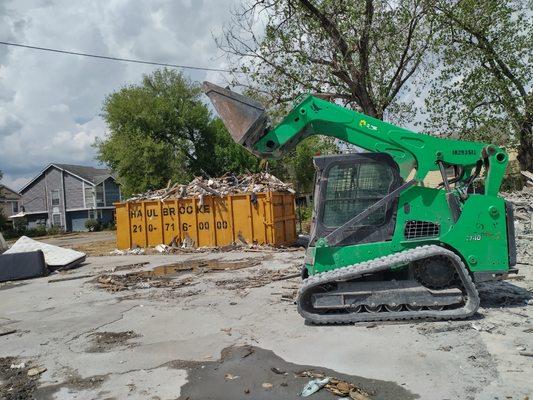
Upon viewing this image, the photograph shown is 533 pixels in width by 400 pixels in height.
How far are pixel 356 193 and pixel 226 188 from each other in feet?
39.0

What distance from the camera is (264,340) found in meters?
6.50

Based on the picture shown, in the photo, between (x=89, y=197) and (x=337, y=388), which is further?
(x=89, y=197)

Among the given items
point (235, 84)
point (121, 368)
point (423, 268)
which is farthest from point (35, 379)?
point (235, 84)

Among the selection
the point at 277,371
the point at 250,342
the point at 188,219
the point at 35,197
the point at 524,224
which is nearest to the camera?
the point at 277,371

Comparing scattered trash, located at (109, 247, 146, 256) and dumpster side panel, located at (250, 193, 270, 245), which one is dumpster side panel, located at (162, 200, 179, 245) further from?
dumpster side panel, located at (250, 193, 270, 245)

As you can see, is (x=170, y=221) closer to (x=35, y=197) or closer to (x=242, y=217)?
(x=242, y=217)

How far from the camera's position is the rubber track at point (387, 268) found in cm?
659

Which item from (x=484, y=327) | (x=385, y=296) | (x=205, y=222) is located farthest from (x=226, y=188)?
(x=484, y=327)

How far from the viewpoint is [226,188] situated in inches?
740

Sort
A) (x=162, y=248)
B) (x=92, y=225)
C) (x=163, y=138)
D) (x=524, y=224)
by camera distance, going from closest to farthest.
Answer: (x=524, y=224) → (x=162, y=248) → (x=163, y=138) → (x=92, y=225)

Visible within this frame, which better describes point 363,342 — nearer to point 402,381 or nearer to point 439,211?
point 402,381

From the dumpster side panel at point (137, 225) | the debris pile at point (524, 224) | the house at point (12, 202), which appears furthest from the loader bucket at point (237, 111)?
the house at point (12, 202)

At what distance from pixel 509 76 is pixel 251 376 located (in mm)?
21439

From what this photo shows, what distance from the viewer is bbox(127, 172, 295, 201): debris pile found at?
717 inches
